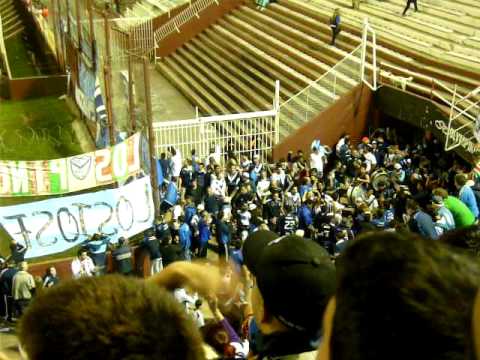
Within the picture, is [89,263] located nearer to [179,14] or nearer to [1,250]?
[1,250]

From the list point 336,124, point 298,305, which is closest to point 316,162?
point 336,124

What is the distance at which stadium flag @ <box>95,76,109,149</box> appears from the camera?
1613 cm

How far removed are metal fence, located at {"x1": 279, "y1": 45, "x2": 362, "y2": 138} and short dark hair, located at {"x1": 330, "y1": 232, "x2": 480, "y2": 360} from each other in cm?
1596

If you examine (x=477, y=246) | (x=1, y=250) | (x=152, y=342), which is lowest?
(x=1, y=250)

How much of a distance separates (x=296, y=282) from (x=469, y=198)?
9.19 meters

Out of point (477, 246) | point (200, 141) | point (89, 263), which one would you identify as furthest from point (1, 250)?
point (477, 246)

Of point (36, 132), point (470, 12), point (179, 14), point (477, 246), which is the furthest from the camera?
point (179, 14)

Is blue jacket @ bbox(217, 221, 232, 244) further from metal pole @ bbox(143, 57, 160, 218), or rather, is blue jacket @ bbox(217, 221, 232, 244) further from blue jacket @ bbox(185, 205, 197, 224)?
metal pole @ bbox(143, 57, 160, 218)

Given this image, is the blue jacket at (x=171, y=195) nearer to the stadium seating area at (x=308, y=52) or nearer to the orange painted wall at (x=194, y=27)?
the stadium seating area at (x=308, y=52)

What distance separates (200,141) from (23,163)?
18.8 ft

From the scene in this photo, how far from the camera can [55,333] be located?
4.65ft

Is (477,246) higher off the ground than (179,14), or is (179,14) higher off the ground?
(477,246)

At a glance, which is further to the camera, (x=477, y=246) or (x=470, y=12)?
(x=470, y=12)

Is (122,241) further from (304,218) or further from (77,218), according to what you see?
(304,218)
